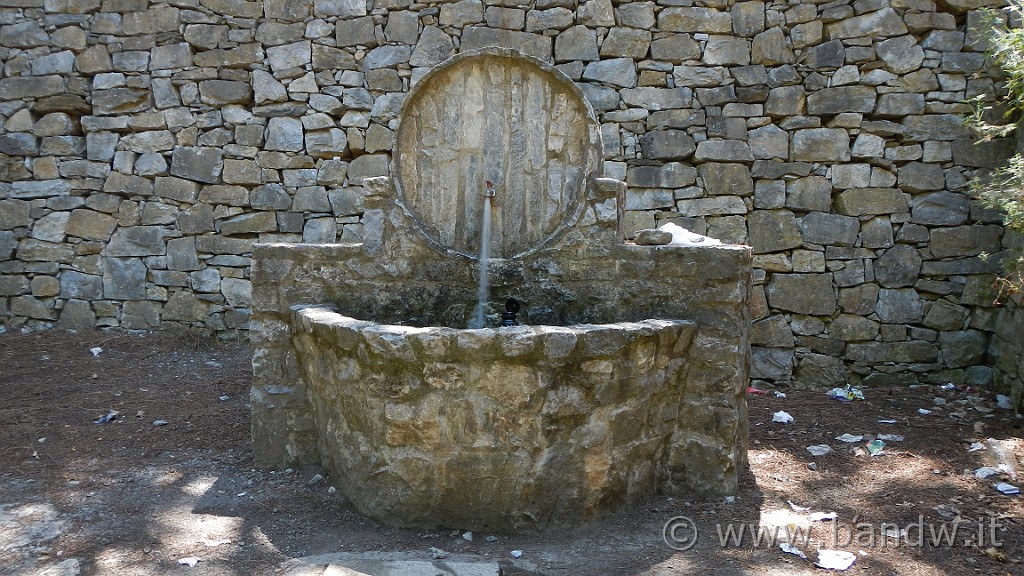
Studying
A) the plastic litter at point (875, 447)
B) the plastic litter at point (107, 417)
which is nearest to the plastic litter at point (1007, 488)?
the plastic litter at point (875, 447)

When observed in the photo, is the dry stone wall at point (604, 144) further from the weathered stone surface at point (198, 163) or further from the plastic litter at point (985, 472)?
the plastic litter at point (985, 472)

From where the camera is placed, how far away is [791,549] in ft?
9.27

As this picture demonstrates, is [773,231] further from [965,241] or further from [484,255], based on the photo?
[484,255]

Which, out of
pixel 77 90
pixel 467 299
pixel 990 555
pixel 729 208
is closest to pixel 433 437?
pixel 467 299

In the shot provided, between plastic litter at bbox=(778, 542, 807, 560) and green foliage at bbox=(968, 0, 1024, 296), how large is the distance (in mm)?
2920

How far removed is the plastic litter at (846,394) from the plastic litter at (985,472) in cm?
160

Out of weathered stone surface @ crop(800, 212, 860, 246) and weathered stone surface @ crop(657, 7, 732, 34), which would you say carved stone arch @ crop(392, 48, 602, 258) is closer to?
weathered stone surface @ crop(657, 7, 732, 34)

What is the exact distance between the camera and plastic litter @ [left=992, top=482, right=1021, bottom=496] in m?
3.37

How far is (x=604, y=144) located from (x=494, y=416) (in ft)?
12.2

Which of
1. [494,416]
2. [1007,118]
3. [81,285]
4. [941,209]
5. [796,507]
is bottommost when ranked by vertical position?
[796,507]

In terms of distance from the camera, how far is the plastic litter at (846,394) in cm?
534

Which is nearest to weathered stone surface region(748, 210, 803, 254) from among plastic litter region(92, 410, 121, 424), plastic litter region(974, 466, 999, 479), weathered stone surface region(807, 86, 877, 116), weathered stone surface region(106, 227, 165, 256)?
weathered stone surface region(807, 86, 877, 116)

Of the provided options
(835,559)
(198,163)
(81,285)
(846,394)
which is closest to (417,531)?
(835,559)

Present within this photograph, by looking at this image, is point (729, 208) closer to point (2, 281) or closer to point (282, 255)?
point (282, 255)
